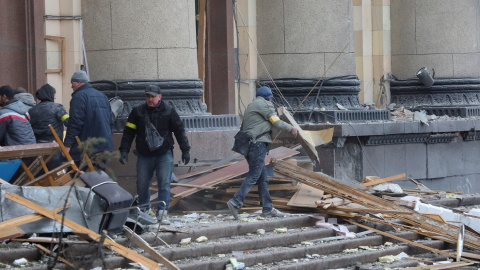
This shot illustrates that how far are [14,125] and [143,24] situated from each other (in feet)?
11.5

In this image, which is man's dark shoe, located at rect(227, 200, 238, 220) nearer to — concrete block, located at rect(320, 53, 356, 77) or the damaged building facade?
the damaged building facade

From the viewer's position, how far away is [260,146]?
12.8 metres

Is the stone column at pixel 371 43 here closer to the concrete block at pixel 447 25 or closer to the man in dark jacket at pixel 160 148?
the concrete block at pixel 447 25

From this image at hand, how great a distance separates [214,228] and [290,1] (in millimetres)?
7041

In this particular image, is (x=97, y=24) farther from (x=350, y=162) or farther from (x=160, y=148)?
(x=350, y=162)

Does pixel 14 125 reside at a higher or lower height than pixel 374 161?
higher

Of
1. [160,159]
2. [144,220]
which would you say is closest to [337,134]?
[160,159]

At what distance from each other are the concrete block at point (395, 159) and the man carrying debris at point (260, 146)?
5009mm

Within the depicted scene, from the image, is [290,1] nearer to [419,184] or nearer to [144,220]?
[419,184]

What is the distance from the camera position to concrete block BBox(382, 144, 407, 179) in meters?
17.6

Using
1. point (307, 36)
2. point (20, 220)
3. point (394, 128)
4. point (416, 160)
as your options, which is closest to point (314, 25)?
point (307, 36)

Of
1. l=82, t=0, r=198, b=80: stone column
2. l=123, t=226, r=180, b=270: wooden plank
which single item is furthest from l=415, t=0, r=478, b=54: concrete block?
l=123, t=226, r=180, b=270: wooden plank

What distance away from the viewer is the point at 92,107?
12125mm

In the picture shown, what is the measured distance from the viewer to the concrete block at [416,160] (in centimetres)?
1812
